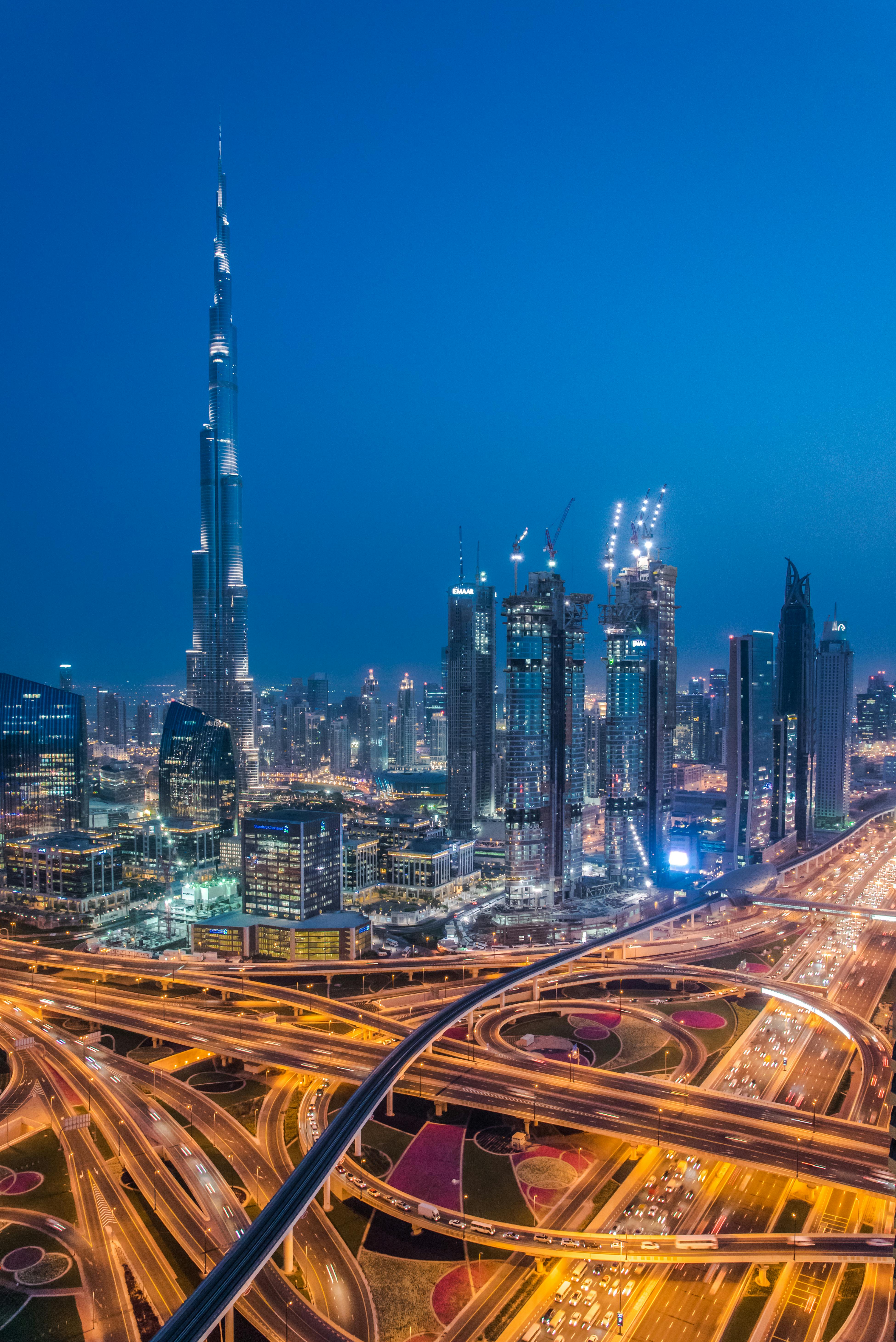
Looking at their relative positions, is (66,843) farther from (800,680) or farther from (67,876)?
(800,680)

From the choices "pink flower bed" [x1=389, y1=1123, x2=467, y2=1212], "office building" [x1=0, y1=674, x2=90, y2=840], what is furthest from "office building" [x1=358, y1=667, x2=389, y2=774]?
"pink flower bed" [x1=389, y1=1123, x2=467, y2=1212]

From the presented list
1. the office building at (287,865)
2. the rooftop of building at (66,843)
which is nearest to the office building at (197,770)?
the rooftop of building at (66,843)

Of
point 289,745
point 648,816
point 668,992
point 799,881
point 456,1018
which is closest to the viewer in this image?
point 456,1018

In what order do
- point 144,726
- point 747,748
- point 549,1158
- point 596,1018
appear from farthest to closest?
point 144,726 < point 747,748 < point 596,1018 < point 549,1158

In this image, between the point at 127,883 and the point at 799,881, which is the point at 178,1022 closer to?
the point at 127,883

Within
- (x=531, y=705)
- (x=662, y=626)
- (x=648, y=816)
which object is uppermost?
(x=662, y=626)

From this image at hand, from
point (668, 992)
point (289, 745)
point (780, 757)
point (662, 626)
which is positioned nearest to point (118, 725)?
point (289, 745)

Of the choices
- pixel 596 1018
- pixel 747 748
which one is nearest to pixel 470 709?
pixel 747 748
